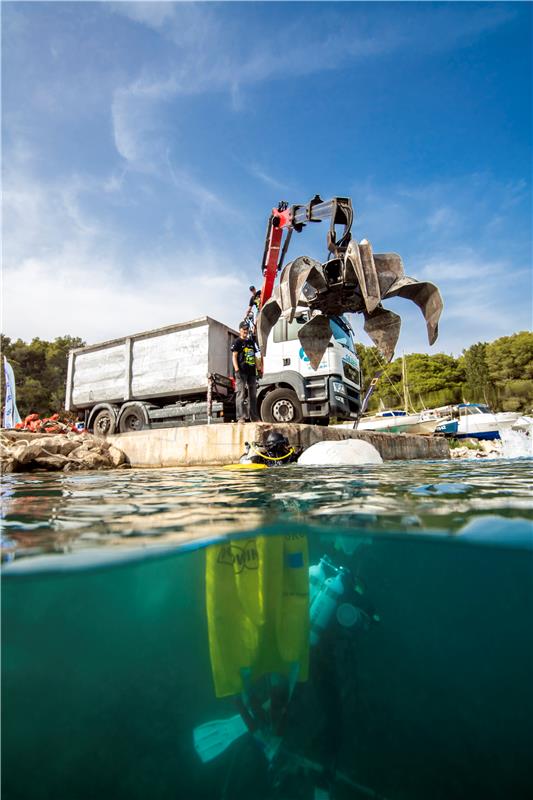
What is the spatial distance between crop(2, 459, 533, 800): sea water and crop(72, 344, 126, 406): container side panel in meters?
9.46

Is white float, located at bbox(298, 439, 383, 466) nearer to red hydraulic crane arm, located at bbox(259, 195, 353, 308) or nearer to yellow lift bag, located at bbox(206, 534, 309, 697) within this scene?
red hydraulic crane arm, located at bbox(259, 195, 353, 308)

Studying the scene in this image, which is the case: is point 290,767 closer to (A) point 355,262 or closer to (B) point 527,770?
(B) point 527,770

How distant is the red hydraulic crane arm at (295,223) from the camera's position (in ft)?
16.6

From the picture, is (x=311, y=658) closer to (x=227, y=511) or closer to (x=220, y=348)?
(x=227, y=511)

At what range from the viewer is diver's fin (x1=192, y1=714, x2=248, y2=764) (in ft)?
3.25

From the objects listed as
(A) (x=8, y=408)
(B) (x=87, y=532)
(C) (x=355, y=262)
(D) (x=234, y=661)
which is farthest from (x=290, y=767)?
(A) (x=8, y=408)

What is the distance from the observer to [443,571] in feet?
4.92

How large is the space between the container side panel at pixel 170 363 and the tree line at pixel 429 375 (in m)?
22.7

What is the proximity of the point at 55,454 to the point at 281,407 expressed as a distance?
4101 millimetres

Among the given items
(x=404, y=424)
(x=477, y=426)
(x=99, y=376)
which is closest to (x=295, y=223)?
(x=99, y=376)

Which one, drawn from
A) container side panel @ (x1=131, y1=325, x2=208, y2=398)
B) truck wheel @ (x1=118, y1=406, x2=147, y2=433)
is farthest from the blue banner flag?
container side panel @ (x1=131, y1=325, x2=208, y2=398)

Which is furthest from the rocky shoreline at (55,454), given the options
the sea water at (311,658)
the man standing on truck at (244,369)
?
the sea water at (311,658)

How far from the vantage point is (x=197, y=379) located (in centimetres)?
934

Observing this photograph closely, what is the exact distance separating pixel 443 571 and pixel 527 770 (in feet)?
2.03
